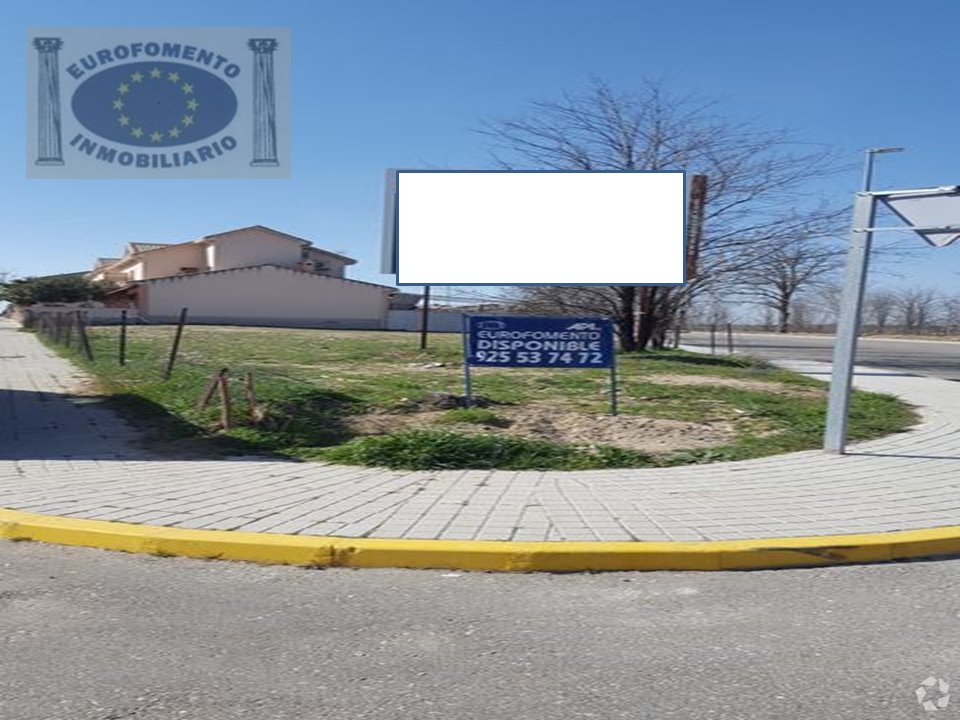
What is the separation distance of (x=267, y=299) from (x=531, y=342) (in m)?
50.2

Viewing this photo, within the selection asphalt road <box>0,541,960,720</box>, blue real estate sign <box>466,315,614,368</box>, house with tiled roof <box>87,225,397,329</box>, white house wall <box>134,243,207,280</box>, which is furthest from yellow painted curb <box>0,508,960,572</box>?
white house wall <box>134,243,207,280</box>

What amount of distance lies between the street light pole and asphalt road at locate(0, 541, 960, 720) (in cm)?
296

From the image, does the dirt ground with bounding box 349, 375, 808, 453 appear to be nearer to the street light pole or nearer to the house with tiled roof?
the street light pole

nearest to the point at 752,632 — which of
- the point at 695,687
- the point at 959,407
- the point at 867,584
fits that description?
the point at 695,687

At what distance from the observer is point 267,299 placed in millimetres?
57188

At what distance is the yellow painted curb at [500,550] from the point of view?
4.71m

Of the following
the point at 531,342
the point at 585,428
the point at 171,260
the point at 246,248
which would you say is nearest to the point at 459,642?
the point at 585,428

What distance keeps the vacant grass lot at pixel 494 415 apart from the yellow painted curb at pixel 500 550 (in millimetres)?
2302

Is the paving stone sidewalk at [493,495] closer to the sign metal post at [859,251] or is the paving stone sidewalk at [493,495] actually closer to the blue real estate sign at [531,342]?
the sign metal post at [859,251]

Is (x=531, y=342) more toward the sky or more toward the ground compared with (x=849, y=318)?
more toward the ground

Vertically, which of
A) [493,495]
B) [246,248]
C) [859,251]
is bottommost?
[493,495]

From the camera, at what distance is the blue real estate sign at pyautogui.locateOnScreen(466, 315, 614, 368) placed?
9930 mm

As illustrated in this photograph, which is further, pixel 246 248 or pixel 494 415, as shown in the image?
pixel 246 248

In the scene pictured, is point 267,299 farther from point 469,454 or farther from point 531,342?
point 469,454
